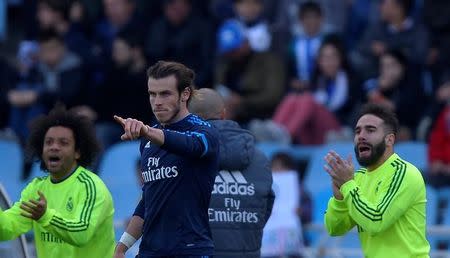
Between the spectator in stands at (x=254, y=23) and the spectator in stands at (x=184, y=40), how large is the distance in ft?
1.72

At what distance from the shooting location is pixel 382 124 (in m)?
10.3

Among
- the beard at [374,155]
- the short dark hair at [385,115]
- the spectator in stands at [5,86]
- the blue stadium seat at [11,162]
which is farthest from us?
the spectator in stands at [5,86]

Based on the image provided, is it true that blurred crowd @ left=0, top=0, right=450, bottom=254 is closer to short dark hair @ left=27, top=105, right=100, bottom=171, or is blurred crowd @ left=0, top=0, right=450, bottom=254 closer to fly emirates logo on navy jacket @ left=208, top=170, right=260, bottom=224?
fly emirates logo on navy jacket @ left=208, top=170, right=260, bottom=224

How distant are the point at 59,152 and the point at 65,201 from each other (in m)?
0.39

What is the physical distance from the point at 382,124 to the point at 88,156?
2.30 metres

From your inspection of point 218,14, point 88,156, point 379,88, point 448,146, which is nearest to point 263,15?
point 218,14

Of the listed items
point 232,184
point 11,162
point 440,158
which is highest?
point 11,162

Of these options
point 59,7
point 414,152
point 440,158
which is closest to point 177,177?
point 440,158

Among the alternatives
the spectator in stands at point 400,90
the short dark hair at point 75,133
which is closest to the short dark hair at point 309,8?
the spectator in stands at point 400,90

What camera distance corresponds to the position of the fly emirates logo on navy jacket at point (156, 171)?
31.7ft

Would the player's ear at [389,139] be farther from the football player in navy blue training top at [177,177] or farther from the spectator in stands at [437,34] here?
the spectator in stands at [437,34]

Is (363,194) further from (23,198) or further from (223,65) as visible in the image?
(223,65)

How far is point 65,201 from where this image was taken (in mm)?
10688

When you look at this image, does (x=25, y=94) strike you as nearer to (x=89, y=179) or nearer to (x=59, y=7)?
(x=59, y=7)
